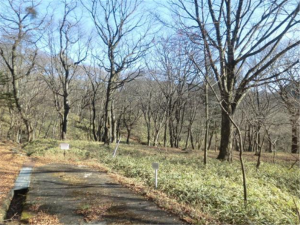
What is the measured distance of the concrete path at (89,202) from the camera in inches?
191

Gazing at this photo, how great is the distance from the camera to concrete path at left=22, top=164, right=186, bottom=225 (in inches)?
191

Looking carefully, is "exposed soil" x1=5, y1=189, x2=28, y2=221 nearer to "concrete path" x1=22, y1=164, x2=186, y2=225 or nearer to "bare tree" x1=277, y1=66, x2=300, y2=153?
"concrete path" x1=22, y1=164, x2=186, y2=225

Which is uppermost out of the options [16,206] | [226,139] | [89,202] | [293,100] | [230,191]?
[293,100]

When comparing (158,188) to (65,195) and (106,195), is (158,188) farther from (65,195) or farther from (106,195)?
(65,195)

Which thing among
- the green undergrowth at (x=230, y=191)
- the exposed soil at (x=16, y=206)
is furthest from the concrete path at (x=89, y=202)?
the green undergrowth at (x=230, y=191)

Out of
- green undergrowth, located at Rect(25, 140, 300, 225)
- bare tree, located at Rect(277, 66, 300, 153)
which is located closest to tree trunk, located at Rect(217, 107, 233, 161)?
green undergrowth, located at Rect(25, 140, 300, 225)

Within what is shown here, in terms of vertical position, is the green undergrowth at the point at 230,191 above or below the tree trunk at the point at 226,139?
below

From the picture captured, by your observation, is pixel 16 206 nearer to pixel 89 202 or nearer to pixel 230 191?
pixel 89 202

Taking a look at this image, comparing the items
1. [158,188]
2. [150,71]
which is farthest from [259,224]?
[150,71]

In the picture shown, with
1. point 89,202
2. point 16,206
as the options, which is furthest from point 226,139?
point 16,206

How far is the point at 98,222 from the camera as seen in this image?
4.68 metres

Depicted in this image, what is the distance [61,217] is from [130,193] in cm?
223

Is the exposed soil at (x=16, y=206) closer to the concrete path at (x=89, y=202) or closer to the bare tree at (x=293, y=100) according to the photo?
the concrete path at (x=89, y=202)

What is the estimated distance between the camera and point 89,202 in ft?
19.0
